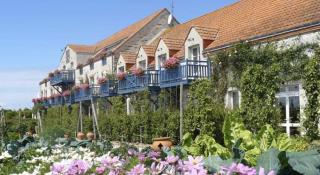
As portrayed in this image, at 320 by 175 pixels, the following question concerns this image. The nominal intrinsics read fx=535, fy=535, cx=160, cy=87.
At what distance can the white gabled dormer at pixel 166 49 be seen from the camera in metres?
30.5

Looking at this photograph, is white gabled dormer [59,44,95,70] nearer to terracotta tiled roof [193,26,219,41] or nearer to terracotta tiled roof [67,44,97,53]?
terracotta tiled roof [67,44,97,53]

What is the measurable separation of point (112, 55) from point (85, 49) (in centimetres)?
1285

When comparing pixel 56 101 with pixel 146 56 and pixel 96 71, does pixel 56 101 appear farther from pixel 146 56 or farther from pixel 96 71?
pixel 146 56

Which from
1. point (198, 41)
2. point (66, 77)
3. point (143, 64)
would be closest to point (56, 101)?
point (66, 77)

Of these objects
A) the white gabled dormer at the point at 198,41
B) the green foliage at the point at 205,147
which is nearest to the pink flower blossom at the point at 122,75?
the white gabled dormer at the point at 198,41

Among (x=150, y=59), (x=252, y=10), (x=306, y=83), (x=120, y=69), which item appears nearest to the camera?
(x=306, y=83)

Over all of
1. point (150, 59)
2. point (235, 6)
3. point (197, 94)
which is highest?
point (235, 6)

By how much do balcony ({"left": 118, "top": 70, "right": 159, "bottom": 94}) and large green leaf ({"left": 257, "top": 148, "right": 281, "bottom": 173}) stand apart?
83.7 feet

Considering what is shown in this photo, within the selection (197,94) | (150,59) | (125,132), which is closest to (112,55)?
(150,59)

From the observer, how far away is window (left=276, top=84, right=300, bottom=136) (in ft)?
63.0

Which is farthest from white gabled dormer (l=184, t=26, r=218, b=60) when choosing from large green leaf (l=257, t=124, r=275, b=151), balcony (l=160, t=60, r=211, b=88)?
large green leaf (l=257, t=124, r=275, b=151)

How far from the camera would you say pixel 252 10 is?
26.2 meters

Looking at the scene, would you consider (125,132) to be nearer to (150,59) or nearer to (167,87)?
(167,87)

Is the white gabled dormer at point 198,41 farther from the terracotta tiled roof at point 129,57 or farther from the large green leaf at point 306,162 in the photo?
the large green leaf at point 306,162
